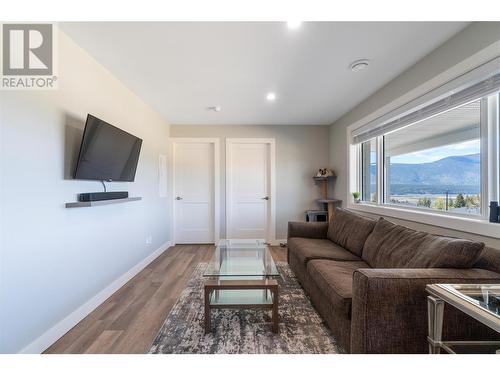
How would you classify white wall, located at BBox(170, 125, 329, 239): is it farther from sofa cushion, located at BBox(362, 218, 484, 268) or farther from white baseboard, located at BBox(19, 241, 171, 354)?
sofa cushion, located at BBox(362, 218, 484, 268)

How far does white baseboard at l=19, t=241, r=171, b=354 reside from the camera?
143cm

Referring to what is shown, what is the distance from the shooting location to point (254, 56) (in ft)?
6.39

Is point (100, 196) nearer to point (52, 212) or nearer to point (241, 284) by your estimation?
point (52, 212)

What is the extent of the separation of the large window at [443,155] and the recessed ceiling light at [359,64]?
622 mm

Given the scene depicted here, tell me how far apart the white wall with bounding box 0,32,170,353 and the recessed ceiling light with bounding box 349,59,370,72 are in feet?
A: 7.97

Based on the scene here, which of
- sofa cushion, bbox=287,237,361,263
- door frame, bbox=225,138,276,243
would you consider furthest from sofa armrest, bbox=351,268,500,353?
door frame, bbox=225,138,276,243

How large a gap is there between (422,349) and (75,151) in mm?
2739

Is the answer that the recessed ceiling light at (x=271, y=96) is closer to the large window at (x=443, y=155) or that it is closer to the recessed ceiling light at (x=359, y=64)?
the recessed ceiling light at (x=359, y=64)

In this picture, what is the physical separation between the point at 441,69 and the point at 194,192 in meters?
3.80

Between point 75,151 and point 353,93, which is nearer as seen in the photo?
point 75,151

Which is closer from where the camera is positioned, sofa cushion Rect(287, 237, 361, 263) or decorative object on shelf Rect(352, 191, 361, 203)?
sofa cushion Rect(287, 237, 361, 263)
